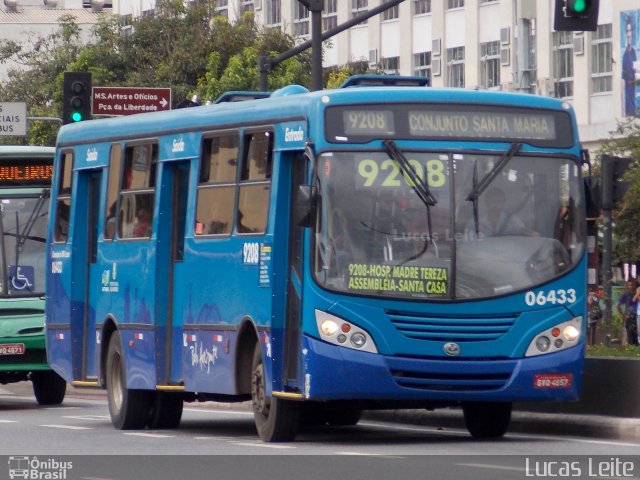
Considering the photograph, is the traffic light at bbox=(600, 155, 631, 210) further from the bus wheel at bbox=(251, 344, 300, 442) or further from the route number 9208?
the bus wheel at bbox=(251, 344, 300, 442)

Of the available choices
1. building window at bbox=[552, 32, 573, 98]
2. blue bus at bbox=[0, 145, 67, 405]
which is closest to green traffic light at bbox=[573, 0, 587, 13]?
blue bus at bbox=[0, 145, 67, 405]

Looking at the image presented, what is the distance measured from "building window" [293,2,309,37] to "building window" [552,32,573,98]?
13667mm

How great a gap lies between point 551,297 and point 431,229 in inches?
45.7

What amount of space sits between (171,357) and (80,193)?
10.3 ft

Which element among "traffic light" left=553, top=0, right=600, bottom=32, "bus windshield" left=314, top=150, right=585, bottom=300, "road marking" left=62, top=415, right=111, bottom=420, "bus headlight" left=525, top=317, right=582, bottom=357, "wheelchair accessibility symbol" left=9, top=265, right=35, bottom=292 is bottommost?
"road marking" left=62, top=415, right=111, bottom=420

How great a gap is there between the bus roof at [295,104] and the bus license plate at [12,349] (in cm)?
555

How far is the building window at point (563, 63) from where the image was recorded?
56.1 m

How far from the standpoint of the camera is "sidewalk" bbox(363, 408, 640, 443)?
16391 mm

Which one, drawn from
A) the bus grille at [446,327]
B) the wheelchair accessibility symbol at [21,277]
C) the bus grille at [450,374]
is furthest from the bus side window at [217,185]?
the wheelchair accessibility symbol at [21,277]

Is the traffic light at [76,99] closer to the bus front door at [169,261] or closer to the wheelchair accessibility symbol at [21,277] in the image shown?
the wheelchair accessibility symbol at [21,277]
